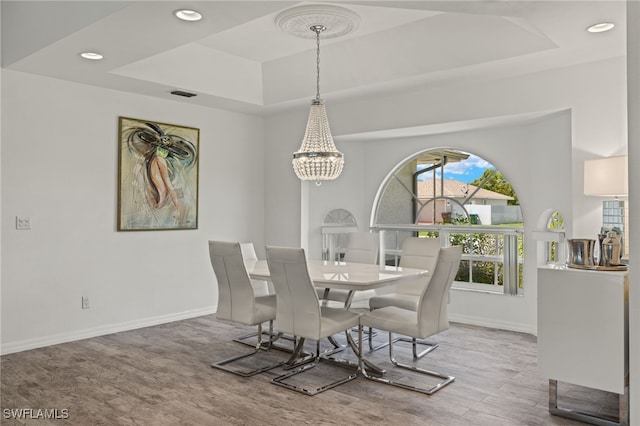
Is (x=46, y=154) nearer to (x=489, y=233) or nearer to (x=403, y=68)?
(x=403, y=68)

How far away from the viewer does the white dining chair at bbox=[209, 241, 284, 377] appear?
378cm

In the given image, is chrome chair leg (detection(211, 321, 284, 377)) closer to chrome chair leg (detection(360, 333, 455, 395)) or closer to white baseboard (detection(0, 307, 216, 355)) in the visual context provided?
chrome chair leg (detection(360, 333, 455, 395))

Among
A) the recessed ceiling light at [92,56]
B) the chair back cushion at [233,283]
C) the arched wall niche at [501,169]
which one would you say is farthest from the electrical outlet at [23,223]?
the arched wall niche at [501,169]

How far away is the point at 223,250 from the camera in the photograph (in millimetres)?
3832

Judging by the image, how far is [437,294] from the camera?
350 centimetres

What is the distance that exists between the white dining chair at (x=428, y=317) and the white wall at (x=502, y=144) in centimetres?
136

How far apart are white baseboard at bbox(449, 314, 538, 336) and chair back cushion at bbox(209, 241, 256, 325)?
2662mm

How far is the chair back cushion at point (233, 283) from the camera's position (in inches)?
149

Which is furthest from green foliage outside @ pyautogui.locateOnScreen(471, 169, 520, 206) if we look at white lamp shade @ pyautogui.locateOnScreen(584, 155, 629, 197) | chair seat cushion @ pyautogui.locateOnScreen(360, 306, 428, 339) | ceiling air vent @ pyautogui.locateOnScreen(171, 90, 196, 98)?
ceiling air vent @ pyautogui.locateOnScreen(171, 90, 196, 98)

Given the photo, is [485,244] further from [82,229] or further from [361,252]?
[82,229]

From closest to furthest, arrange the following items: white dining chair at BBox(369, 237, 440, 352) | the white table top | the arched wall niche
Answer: the white table top < white dining chair at BBox(369, 237, 440, 352) < the arched wall niche

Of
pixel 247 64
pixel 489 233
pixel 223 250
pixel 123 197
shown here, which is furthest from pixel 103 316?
pixel 489 233

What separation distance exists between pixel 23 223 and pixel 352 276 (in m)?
2.91

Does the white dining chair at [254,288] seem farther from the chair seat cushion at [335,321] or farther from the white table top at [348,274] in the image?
the chair seat cushion at [335,321]
